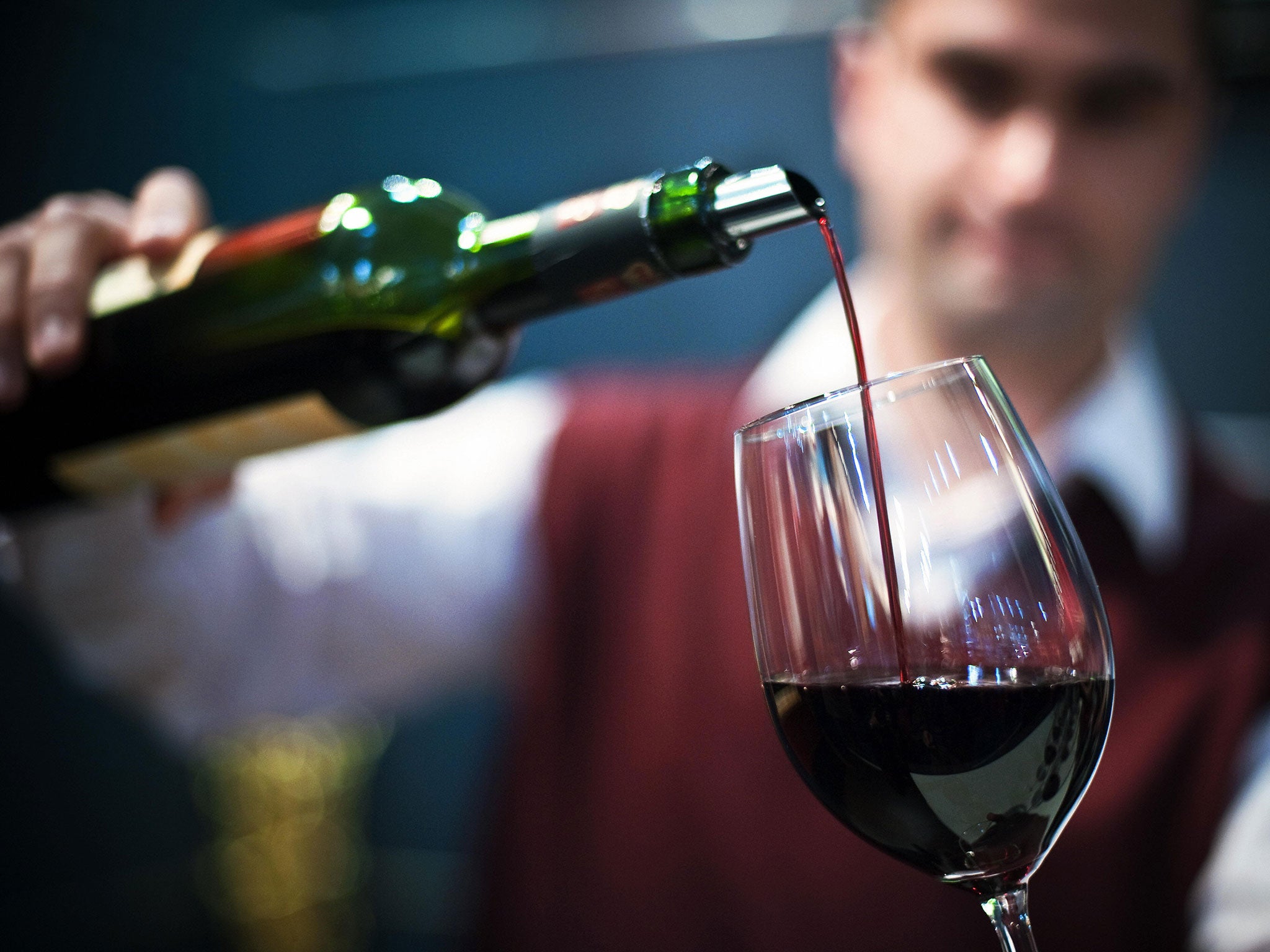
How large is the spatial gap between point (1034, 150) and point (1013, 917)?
38.0 inches

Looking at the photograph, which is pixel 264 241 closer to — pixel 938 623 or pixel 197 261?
pixel 197 261

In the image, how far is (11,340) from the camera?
74 cm

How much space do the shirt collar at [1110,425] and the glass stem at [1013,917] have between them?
79cm

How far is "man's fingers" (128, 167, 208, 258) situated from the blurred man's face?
2.73 feet

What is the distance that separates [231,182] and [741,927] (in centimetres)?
172

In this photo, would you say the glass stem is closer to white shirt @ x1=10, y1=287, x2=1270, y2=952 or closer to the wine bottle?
the wine bottle

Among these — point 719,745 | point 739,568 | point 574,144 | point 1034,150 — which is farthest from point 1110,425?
point 574,144

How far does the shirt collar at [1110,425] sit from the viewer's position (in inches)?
47.8

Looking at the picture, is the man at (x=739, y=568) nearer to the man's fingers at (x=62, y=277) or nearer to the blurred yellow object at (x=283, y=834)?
the man's fingers at (x=62, y=277)

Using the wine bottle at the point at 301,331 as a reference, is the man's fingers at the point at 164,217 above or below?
above

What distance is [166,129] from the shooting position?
201 cm

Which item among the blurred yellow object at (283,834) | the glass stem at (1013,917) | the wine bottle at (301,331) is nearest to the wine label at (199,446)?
the wine bottle at (301,331)

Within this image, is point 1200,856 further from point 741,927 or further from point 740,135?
point 740,135

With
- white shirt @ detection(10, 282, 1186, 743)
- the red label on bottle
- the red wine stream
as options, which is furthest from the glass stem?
white shirt @ detection(10, 282, 1186, 743)
